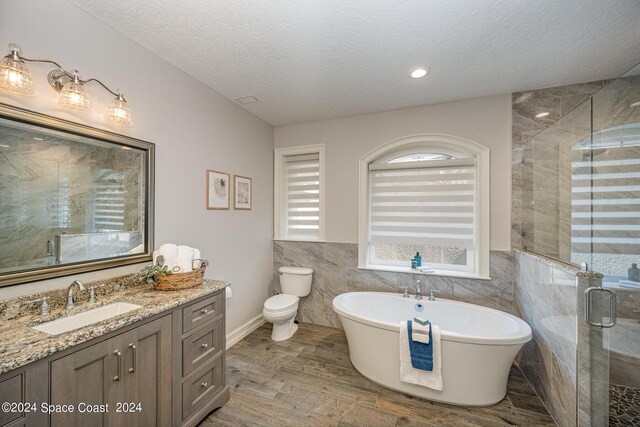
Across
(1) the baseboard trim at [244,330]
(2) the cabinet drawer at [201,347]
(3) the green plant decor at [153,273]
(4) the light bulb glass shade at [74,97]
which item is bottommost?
(1) the baseboard trim at [244,330]

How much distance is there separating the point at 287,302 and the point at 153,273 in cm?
155

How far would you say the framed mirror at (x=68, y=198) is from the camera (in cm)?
128

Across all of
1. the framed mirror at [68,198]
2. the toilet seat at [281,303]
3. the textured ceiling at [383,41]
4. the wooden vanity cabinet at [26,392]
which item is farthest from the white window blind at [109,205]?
the toilet seat at [281,303]

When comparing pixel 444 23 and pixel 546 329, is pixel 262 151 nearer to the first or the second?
pixel 444 23

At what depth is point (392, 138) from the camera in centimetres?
305

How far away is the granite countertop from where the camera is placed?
98cm

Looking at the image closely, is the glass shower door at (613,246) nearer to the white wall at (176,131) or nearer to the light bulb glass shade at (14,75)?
the white wall at (176,131)

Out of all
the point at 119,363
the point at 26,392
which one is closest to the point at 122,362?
the point at 119,363

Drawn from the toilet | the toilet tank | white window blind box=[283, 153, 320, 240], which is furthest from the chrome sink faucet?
white window blind box=[283, 153, 320, 240]

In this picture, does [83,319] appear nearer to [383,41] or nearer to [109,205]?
[109,205]

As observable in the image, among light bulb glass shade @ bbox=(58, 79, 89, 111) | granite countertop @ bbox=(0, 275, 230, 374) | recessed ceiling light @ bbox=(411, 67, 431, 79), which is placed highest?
recessed ceiling light @ bbox=(411, 67, 431, 79)

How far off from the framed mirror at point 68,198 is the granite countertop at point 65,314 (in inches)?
5.5

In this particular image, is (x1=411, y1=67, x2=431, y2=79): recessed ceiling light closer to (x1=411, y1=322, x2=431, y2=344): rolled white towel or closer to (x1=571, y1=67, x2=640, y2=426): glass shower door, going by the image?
(x1=571, y1=67, x2=640, y2=426): glass shower door

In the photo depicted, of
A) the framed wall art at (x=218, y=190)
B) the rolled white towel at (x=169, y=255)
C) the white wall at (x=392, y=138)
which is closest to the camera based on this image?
the rolled white towel at (x=169, y=255)
